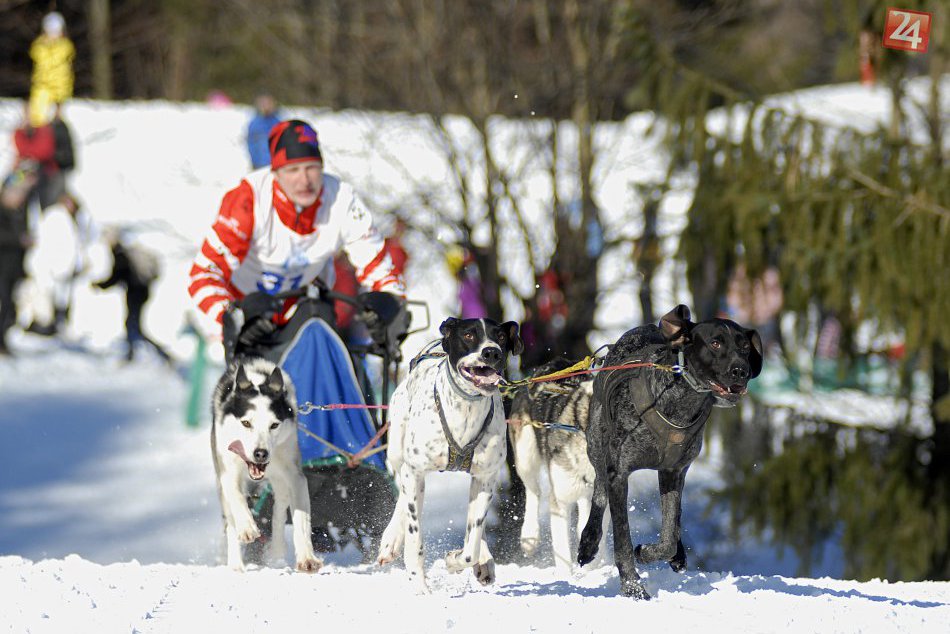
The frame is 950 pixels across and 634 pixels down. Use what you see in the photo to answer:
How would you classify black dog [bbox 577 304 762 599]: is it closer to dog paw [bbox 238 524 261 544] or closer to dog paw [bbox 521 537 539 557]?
dog paw [bbox 521 537 539 557]

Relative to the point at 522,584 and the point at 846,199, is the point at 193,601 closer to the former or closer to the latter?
the point at 522,584

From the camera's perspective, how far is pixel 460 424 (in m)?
5.36

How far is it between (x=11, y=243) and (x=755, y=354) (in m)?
12.2

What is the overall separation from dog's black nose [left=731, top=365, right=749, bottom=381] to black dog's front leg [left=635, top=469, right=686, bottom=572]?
625 millimetres

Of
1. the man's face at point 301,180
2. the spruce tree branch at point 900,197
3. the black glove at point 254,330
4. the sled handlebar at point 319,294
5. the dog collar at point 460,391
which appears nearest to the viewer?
the dog collar at point 460,391

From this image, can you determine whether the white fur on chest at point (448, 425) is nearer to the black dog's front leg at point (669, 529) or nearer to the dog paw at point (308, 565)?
the black dog's front leg at point (669, 529)

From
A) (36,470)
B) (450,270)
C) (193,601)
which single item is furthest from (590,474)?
(36,470)

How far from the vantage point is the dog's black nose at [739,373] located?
482 cm

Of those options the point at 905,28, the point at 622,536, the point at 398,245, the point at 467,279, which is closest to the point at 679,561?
the point at 622,536

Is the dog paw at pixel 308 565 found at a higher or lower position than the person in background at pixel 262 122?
lower

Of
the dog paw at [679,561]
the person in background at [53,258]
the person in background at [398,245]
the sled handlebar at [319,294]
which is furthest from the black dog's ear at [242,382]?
the person in background at [53,258]

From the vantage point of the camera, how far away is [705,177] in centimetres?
1027

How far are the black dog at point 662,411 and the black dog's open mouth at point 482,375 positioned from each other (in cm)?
48

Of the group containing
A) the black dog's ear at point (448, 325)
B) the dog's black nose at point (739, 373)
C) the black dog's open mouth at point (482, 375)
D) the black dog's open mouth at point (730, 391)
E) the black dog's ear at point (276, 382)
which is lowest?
the black dog's ear at point (276, 382)
